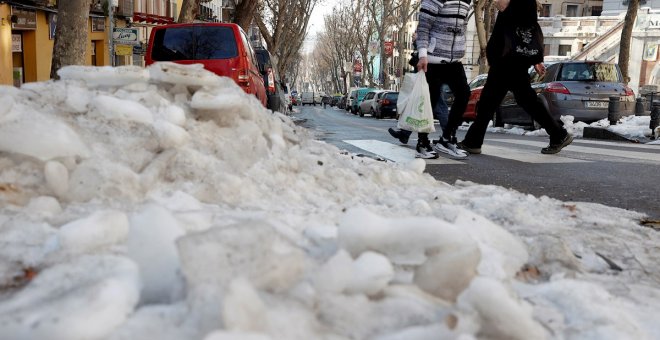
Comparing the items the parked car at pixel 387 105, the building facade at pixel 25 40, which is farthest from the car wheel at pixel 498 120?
the parked car at pixel 387 105

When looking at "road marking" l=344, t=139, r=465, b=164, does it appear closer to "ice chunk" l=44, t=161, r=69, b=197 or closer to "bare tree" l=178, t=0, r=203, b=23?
"ice chunk" l=44, t=161, r=69, b=197

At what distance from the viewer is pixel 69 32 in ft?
28.3

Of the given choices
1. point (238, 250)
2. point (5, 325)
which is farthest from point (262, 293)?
point (5, 325)

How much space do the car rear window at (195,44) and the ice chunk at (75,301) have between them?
7.77 m

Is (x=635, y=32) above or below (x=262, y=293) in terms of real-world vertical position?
above

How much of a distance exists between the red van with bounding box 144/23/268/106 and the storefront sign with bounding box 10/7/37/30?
444 inches

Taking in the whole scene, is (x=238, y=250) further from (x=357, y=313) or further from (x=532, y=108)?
(x=532, y=108)

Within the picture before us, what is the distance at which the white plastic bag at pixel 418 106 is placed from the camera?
20.2 feet

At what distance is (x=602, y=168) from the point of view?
223 inches

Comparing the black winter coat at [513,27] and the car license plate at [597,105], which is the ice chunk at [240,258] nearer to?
the black winter coat at [513,27]

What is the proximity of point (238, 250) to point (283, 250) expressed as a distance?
0.12 m

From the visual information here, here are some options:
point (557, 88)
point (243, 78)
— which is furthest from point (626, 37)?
point (243, 78)

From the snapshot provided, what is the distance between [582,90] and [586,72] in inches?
19.6

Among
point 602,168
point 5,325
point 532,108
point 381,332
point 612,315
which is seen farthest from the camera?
point 532,108
